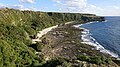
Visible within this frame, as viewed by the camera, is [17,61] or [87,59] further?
[17,61]

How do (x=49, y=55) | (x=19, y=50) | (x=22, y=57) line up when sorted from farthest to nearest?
(x=49, y=55) < (x=19, y=50) < (x=22, y=57)

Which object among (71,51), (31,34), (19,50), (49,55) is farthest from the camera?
(31,34)

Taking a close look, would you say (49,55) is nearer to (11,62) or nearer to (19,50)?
(19,50)

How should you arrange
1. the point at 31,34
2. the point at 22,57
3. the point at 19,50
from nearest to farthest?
1. the point at 22,57
2. the point at 19,50
3. the point at 31,34

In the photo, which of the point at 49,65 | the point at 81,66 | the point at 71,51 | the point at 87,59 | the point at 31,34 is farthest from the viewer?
the point at 31,34

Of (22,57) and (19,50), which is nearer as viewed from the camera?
(22,57)

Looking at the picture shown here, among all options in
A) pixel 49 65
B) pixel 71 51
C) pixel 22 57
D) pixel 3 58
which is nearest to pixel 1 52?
pixel 3 58

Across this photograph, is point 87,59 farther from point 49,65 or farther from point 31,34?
point 31,34

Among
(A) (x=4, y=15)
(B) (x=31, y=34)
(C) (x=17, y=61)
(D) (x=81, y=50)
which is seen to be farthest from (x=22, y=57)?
(A) (x=4, y=15)

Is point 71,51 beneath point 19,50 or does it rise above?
beneath
